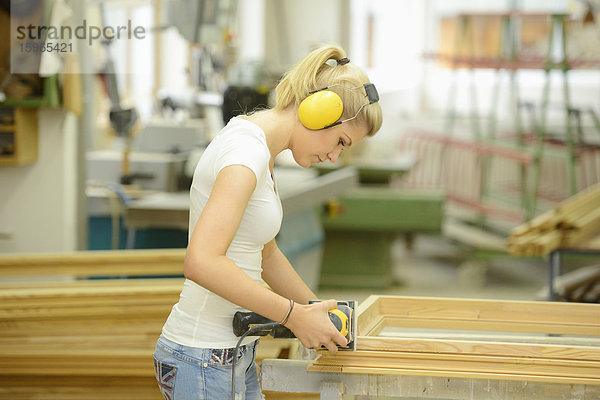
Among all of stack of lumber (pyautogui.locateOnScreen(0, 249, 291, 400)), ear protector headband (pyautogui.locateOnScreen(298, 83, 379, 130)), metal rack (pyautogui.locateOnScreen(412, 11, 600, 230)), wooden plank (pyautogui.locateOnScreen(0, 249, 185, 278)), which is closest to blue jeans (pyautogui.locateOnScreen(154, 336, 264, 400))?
ear protector headband (pyautogui.locateOnScreen(298, 83, 379, 130))

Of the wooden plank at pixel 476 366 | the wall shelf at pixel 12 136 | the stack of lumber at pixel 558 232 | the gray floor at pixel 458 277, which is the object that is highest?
the wall shelf at pixel 12 136

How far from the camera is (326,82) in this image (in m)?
1.49

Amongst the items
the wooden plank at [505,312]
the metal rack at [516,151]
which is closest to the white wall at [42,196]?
the wooden plank at [505,312]

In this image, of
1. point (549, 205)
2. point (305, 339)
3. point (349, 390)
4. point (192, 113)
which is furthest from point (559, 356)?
point (549, 205)

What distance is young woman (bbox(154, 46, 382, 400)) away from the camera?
1.35m

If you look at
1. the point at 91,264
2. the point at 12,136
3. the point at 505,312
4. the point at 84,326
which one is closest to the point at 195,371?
the point at 505,312

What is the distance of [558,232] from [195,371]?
276cm

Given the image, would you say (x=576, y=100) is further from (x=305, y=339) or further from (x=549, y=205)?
(x=305, y=339)

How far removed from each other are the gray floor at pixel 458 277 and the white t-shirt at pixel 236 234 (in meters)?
3.83

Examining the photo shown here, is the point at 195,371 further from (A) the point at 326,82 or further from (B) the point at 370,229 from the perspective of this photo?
(B) the point at 370,229

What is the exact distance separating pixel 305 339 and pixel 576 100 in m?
7.49

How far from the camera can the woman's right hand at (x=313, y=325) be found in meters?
1.40

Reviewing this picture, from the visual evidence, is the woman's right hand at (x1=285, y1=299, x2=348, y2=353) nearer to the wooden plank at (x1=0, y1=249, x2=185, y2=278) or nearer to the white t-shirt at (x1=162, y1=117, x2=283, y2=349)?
the white t-shirt at (x1=162, y1=117, x2=283, y2=349)

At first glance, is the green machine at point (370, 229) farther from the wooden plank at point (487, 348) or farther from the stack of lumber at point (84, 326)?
the wooden plank at point (487, 348)
